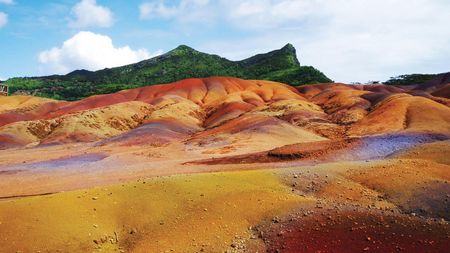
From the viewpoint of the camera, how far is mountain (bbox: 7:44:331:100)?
115 meters

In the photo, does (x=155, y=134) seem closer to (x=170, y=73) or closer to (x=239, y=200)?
(x=239, y=200)

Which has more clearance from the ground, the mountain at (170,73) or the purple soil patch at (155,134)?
the mountain at (170,73)

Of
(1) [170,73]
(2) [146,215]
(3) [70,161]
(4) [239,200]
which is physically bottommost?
(3) [70,161]

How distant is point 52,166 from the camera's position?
33.2 metres

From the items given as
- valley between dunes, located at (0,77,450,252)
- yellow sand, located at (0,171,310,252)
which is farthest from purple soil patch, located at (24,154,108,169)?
yellow sand, located at (0,171,310,252)

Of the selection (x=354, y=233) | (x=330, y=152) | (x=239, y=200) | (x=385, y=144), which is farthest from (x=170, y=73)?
(x=354, y=233)

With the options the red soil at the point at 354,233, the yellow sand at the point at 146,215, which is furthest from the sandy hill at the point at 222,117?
the red soil at the point at 354,233

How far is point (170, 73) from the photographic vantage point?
132875mm

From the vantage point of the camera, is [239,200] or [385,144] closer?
[239,200]

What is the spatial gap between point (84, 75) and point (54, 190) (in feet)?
447

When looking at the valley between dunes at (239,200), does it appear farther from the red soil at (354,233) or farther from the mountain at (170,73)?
the mountain at (170,73)

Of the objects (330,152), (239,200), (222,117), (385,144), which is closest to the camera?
(239,200)

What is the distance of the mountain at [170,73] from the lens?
11544 centimetres

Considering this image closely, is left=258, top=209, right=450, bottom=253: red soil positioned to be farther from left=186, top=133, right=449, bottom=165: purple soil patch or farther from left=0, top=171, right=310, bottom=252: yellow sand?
left=186, top=133, right=449, bottom=165: purple soil patch
